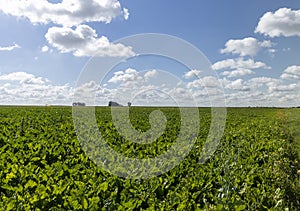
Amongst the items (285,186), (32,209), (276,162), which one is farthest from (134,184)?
(276,162)

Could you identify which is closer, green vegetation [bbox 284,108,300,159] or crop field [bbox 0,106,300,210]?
crop field [bbox 0,106,300,210]

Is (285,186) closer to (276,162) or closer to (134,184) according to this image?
(276,162)

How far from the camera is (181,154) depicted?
8.04m

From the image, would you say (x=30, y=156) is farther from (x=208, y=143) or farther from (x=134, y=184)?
(x=208, y=143)

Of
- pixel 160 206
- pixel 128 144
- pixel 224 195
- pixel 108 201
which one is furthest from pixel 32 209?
pixel 128 144

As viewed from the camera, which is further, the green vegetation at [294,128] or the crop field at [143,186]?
the green vegetation at [294,128]

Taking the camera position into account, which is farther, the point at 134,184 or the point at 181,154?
the point at 181,154

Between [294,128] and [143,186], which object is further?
[294,128]

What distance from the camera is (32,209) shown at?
13.6ft

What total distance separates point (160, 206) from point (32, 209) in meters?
1.43

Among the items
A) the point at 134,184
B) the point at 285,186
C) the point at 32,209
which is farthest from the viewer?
the point at 285,186

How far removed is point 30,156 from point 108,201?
141 inches

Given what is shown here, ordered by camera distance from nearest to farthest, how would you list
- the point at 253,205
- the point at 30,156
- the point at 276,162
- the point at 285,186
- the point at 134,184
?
1. the point at 253,205
2. the point at 134,184
3. the point at 285,186
4. the point at 30,156
5. the point at 276,162

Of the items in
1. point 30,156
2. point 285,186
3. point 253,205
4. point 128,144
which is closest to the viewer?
point 253,205
